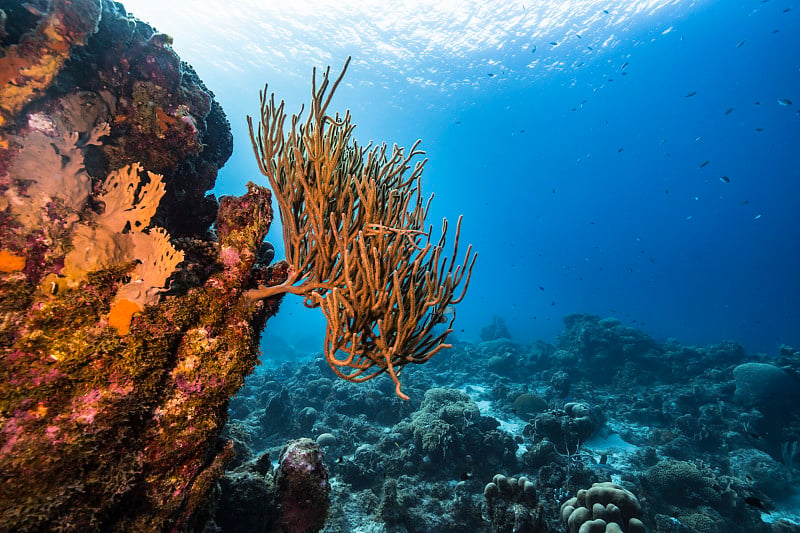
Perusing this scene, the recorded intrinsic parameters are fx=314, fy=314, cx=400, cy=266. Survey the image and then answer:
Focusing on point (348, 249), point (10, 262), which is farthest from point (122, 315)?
point (348, 249)

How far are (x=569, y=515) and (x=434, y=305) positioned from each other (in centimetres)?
524

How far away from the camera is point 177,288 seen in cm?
256

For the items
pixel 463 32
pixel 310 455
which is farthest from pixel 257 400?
pixel 463 32

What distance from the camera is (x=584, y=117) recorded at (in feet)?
191

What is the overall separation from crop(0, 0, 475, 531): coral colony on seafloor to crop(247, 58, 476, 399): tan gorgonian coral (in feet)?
0.07

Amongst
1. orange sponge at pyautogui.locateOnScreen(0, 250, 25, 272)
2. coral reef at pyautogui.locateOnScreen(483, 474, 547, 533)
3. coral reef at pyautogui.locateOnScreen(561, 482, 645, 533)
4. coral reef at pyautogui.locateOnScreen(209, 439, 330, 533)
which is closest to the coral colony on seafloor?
orange sponge at pyautogui.locateOnScreen(0, 250, 25, 272)

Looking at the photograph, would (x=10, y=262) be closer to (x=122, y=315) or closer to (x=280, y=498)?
(x=122, y=315)

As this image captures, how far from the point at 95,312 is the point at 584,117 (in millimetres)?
A: 72488

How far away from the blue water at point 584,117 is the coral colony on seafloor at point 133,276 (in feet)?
101

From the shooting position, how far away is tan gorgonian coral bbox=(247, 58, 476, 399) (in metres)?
2.70

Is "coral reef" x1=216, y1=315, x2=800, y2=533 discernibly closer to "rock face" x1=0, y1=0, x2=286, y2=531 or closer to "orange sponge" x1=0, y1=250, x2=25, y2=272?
"rock face" x1=0, y1=0, x2=286, y2=531

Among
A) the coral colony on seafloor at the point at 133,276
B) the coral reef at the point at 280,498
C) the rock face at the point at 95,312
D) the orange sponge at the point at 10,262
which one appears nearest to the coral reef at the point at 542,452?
the coral reef at the point at 280,498

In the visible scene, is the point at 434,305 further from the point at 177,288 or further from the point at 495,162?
the point at 495,162

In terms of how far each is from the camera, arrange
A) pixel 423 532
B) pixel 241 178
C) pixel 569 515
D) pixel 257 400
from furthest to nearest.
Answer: pixel 241 178, pixel 257 400, pixel 423 532, pixel 569 515
